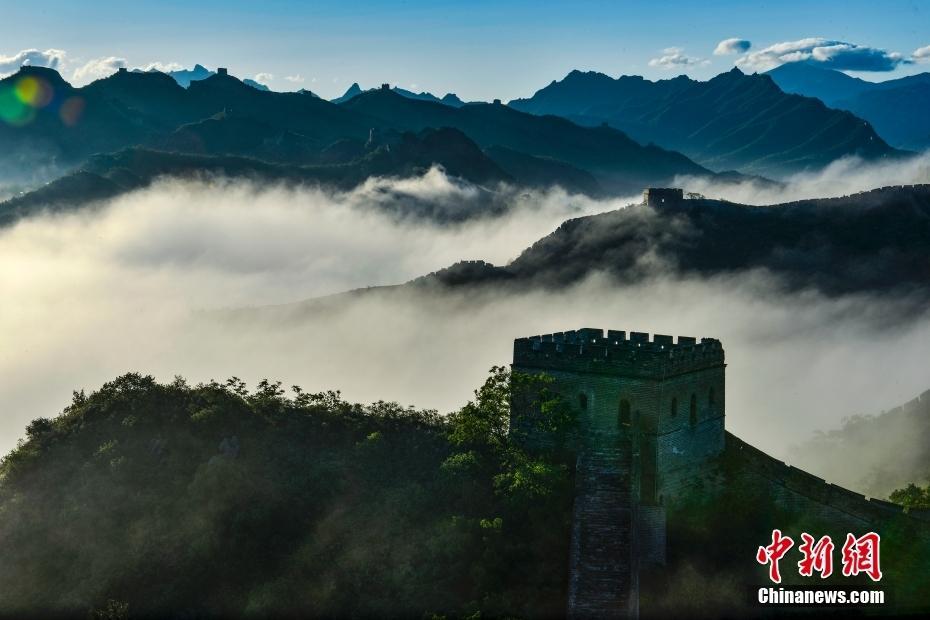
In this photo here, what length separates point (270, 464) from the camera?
61.1 m

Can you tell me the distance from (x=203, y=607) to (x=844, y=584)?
3167 cm

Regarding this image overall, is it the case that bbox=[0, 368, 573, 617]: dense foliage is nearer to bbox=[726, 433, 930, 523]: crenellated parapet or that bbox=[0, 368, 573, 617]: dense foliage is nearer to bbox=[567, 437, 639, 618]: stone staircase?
bbox=[567, 437, 639, 618]: stone staircase

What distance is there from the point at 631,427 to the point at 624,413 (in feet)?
3.03

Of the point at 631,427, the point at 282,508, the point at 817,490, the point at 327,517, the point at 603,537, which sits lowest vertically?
the point at 603,537

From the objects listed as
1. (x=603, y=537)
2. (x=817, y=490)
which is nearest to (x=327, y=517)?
(x=603, y=537)

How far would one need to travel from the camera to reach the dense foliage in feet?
171

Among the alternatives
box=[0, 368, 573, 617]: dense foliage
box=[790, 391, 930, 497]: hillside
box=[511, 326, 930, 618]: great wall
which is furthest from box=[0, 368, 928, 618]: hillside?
box=[790, 391, 930, 497]: hillside

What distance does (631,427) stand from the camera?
56719mm

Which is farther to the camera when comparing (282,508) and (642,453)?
(282,508)

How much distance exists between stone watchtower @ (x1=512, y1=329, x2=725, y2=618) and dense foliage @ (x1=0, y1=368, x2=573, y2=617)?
126 centimetres

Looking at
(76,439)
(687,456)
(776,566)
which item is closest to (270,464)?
(76,439)

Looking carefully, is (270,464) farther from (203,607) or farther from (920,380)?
(920,380)

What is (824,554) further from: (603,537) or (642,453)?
(603,537)

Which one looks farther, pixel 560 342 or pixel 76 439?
pixel 76 439
